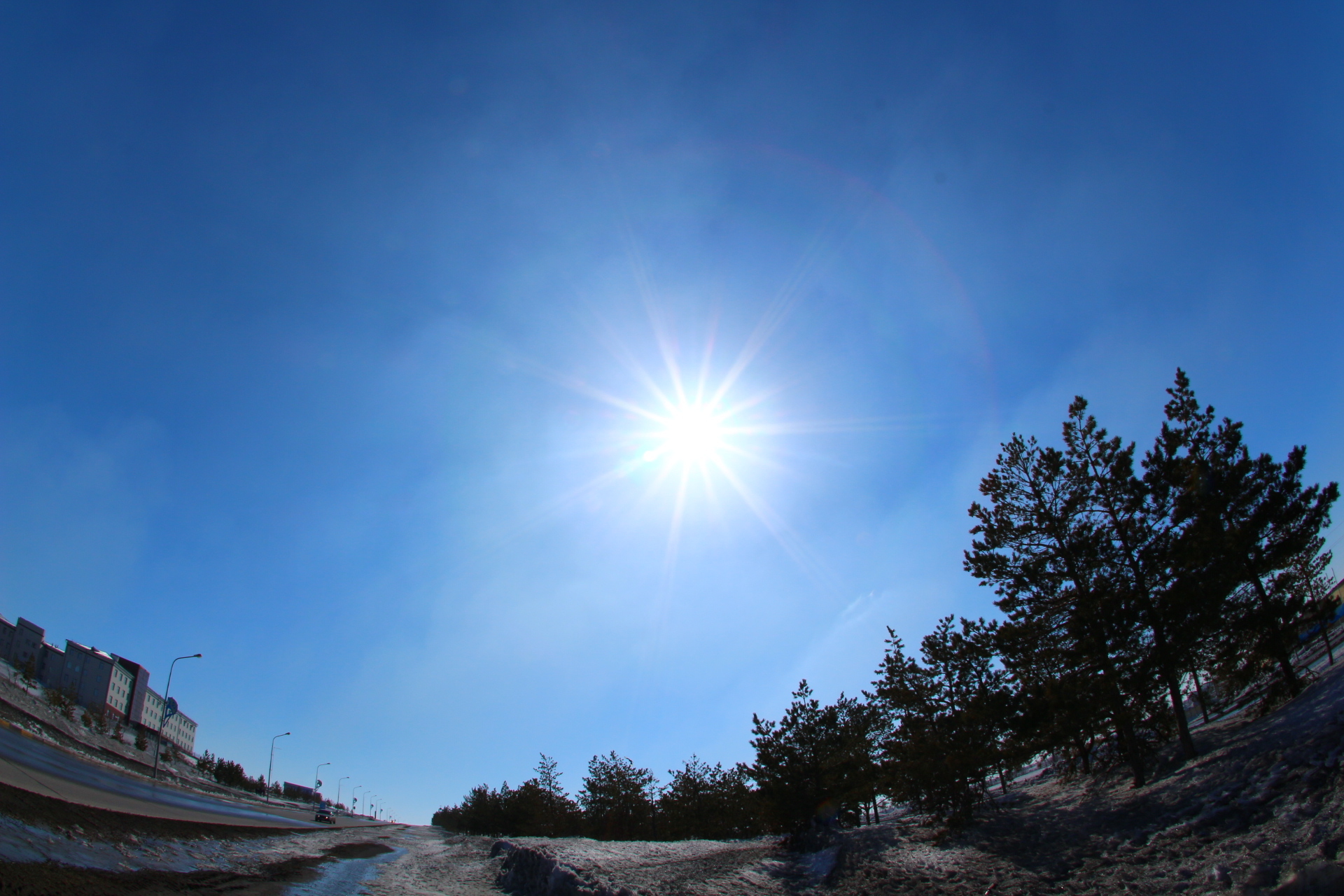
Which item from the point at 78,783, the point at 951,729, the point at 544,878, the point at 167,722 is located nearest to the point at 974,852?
the point at 951,729

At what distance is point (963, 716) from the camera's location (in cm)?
2203

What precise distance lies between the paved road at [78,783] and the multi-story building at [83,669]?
105m

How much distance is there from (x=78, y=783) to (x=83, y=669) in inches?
6021

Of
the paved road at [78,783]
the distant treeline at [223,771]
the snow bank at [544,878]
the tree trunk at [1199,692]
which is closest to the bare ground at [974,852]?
→ the snow bank at [544,878]

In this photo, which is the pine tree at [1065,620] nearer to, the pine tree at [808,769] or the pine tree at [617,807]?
the pine tree at [808,769]

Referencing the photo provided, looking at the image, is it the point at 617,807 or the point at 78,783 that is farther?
the point at 617,807

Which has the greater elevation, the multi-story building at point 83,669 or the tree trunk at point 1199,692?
the multi-story building at point 83,669

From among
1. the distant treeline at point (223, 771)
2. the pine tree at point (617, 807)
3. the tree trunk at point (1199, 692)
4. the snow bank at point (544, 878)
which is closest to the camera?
the snow bank at point (544, 878)

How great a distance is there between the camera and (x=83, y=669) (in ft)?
440

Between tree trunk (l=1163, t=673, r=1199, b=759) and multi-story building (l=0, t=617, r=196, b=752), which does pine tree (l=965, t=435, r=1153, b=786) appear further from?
multi-story building (l=0, t=617, r=196, b=752)

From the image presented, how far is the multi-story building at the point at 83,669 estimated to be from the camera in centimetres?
12619

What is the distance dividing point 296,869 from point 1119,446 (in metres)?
37.4

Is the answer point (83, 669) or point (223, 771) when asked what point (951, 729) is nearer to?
point (223, 771)

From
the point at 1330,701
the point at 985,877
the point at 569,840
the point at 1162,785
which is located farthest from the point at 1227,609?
the point at 569,840
